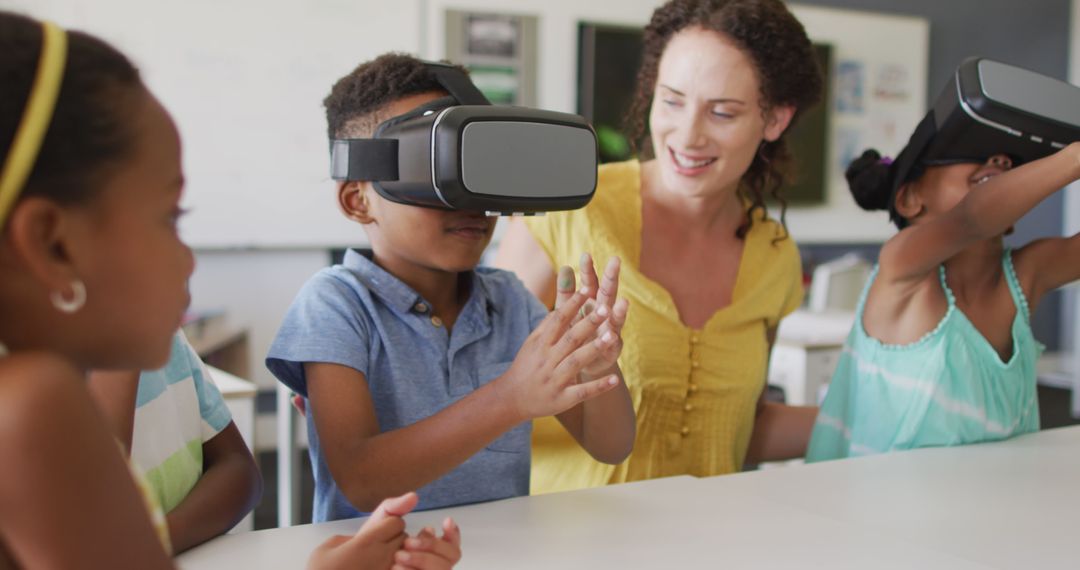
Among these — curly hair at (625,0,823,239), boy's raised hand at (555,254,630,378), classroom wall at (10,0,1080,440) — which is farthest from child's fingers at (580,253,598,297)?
classroom wall at (10,0,1080,440)

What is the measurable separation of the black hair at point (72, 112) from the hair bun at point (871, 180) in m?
1.30

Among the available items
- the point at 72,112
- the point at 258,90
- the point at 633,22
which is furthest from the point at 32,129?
the point at 633,22

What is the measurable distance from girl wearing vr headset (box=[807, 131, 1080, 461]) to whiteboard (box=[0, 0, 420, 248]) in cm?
258

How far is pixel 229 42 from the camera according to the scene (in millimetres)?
3805

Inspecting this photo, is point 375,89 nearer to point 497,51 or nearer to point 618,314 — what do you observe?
point 618,314

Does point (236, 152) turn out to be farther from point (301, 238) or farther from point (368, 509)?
point (368, 509)

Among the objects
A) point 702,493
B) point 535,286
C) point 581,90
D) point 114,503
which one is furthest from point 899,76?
point 114,503

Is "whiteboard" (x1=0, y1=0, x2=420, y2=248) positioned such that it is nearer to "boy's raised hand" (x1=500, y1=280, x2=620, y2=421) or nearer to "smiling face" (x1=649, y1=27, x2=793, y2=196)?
"smiling face" (x1=649, y1=27, x2=793, y2=196)

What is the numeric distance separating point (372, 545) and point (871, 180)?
112 cm

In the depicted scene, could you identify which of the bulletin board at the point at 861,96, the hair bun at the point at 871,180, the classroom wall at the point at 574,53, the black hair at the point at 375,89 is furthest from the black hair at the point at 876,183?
the bulletin board at the point at 861,96

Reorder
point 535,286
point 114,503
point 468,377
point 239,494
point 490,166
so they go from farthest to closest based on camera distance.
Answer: point 535,286 < point 468,377 < point 239,494 < point 490,166 < point 114,503

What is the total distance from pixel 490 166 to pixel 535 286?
0.71 m

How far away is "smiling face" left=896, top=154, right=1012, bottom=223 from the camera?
141 cm

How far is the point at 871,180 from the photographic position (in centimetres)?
158
